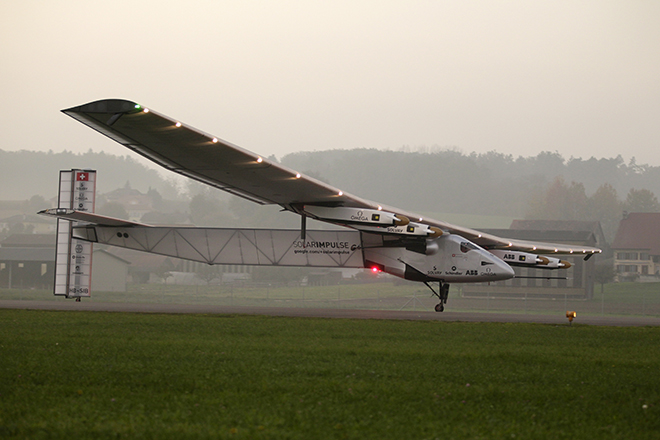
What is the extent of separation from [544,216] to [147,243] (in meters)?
106

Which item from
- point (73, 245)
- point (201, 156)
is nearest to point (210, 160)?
point (201, 156)

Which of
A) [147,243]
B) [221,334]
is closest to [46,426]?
[221,334]

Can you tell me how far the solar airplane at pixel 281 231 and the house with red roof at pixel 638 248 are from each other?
61.8 meters

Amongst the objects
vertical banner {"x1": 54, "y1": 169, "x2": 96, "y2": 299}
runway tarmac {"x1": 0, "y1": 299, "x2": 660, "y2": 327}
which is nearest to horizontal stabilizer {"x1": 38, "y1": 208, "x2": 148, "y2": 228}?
vertical banner {"x1": 54, "y1": 169, "x2": 96, "y2": 299}

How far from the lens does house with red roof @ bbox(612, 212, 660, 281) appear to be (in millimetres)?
84125

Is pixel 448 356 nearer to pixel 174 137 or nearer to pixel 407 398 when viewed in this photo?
pixel 407 398

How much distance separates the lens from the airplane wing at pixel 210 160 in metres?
15.0

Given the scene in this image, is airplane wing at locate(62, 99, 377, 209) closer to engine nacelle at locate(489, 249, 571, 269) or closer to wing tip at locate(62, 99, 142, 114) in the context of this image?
wing tip at locate(62, 99, 142, 114)

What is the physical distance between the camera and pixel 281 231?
93.7 ft

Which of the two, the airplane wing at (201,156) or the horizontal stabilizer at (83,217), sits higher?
the airplane wing at (201,156)

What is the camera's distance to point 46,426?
620 centimetres

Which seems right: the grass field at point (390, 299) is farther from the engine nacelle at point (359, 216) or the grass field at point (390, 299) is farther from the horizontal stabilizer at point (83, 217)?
the engine nacelle at point (359, 216)

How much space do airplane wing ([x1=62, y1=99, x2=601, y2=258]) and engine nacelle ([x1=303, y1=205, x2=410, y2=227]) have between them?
218 mm

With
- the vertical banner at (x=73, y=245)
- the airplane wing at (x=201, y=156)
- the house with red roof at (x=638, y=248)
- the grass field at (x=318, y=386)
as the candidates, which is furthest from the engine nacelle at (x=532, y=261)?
the house with red roof at (x=638, y=248)
